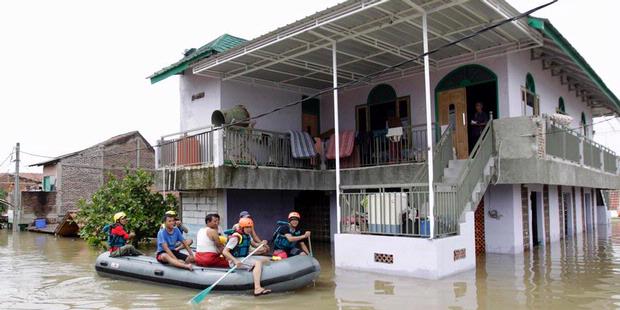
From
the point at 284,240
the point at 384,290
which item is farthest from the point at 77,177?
the point at 384,290

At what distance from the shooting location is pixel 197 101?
52.0ft

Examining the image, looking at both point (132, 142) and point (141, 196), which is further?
point (132, 142)

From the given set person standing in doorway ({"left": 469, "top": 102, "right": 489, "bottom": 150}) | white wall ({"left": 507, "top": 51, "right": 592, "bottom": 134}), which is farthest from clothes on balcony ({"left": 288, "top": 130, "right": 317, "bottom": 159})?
white wall ({"left": 507, "top": 51, "right": 592, "bottom": 134})

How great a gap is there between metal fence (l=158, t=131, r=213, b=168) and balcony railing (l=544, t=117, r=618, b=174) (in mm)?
8093

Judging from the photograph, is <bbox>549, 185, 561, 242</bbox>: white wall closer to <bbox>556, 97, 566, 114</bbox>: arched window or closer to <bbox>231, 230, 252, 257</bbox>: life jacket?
<bbox>556, 97, 566, 114</bbox>: arched window

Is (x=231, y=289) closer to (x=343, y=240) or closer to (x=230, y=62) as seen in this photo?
(x=343, y=240)

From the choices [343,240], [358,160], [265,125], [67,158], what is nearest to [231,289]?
[343,240]

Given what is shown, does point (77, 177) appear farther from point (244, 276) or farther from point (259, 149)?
point (244, 276)

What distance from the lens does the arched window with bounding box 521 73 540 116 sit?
46.5ft

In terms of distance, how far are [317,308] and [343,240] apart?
3339mm

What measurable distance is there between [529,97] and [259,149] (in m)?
7.63

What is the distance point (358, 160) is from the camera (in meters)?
14.4

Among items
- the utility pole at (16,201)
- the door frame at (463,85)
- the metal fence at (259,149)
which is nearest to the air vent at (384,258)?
the metal fence at (259,149)

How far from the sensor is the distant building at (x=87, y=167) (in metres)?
30.0
